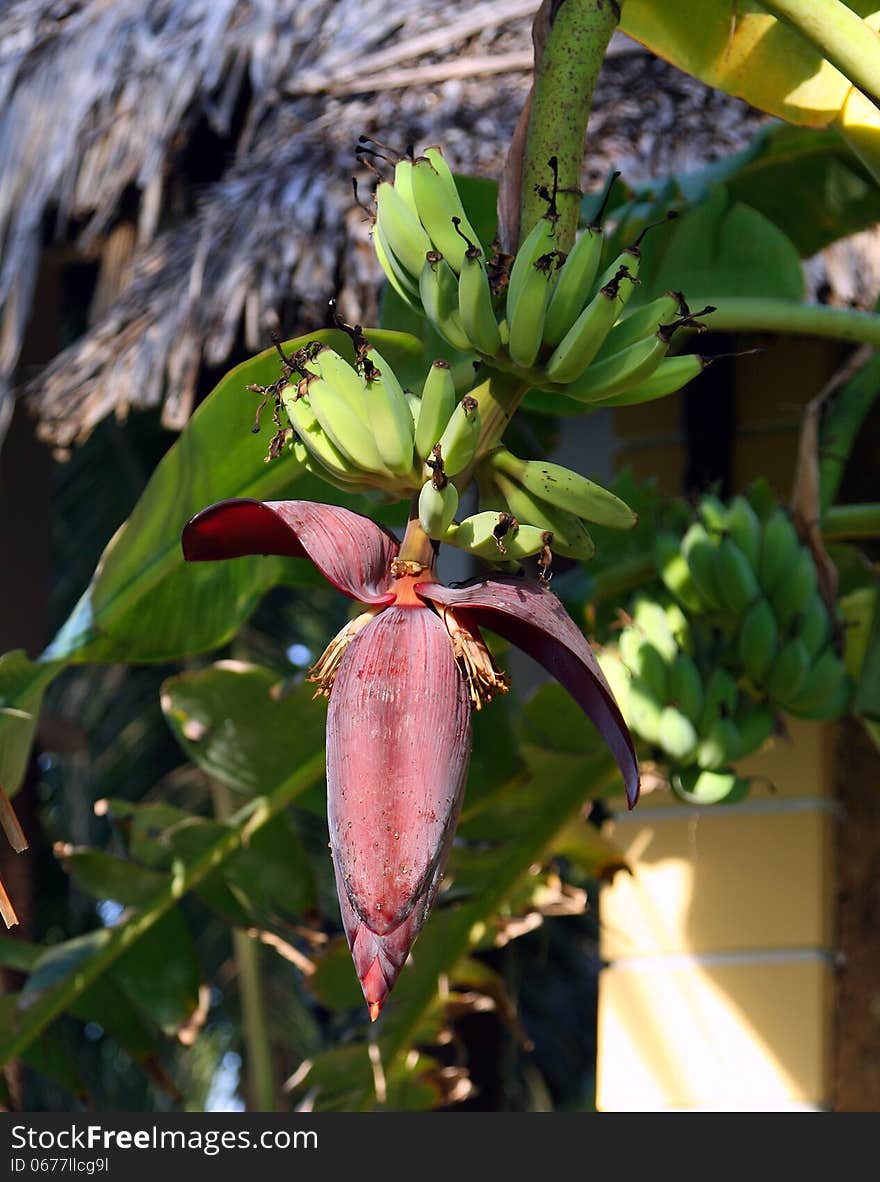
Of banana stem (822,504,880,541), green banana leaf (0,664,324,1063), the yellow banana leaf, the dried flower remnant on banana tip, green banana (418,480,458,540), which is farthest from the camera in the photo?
green banana leaf (0,664,324,1063)

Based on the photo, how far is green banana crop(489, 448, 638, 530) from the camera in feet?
2.94

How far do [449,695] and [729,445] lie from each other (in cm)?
189

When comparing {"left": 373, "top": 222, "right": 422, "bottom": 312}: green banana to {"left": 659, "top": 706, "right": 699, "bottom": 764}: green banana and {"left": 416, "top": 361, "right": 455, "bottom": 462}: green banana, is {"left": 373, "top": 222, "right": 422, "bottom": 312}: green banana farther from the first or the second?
{"left": 659, "top": 706, "right": 699, "bottom": 764}: green banana

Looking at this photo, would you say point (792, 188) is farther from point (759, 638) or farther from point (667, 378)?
point (667, 378)

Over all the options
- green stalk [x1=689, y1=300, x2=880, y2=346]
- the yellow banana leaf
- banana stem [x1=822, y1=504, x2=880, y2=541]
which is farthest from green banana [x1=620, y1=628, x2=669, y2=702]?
the yellow banana leaf

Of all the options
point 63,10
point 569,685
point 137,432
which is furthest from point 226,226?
point 137,432

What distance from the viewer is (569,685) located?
0.78 metres

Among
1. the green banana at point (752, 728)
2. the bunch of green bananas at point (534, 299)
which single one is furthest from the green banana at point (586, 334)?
the green banana at point (752, 728)

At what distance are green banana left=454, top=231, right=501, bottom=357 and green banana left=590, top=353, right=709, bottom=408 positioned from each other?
0.10 m

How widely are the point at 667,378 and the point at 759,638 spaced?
2.22 feet

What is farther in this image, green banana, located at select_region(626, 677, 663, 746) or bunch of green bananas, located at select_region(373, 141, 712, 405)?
green banana, located at select_region(626, 677, 663, 746)

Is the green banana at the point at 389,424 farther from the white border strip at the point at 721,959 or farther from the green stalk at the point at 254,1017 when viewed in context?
the green stalk at the point at 254,1017

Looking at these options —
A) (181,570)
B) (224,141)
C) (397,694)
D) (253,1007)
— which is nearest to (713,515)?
(181,570)

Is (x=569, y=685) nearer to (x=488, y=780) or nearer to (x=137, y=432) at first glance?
(x=488, y=780)
